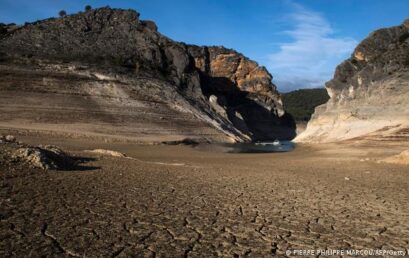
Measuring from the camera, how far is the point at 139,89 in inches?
1965

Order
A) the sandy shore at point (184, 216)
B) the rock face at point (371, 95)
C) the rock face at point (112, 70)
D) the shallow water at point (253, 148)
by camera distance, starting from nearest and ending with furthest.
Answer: the sandy shore at point (184, 216) → the rock face at point (371, 95) → the shallow water at point (253, 148) → the rock face at point (112, 70)

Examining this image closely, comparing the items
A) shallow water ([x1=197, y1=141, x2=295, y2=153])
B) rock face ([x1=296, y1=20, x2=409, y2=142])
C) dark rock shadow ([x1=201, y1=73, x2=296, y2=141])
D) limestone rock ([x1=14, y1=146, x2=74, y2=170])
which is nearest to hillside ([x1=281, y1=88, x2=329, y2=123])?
dark rock shadow ([x1=201, y1=73, x2=296, y2=141])

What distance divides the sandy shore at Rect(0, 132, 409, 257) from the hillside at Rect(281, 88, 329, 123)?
12707 centimetres

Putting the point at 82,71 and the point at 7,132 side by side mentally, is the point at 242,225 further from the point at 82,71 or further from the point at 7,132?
the point at 82,71

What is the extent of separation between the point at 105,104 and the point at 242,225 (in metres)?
39.6

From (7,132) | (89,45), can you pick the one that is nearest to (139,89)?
(89,45)

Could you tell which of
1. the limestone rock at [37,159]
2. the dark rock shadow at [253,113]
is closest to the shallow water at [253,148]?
the limestone rock at [37,159]

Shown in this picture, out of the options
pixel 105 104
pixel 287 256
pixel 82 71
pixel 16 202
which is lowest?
pixel 287 256

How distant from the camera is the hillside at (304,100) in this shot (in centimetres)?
14320

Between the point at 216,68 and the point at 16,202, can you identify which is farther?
the point at 216,68

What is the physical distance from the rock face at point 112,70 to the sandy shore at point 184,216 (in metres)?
30.4

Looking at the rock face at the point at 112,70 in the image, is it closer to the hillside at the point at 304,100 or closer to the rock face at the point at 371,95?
the rock face at the point at 371,95

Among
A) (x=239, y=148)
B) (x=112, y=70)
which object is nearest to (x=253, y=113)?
(x=112, y=70)

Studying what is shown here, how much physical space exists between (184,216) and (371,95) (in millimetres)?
39320
